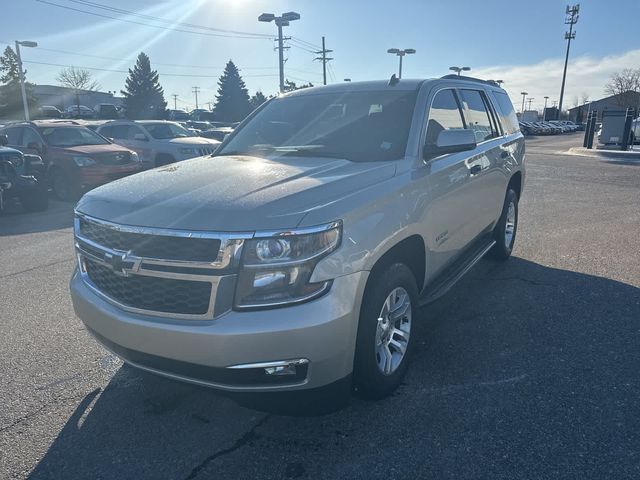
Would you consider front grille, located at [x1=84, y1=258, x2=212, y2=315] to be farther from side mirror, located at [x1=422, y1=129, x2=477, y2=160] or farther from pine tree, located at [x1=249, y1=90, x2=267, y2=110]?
pine tree, located at [x1=249, y1=90, x2=267, y2=110]

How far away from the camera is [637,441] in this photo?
270 centimetres

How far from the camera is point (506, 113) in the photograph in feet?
20.0

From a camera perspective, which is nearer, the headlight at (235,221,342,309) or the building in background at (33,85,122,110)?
the headlight at (235,221,342,309)

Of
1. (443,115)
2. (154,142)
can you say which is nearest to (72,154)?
(154,142)

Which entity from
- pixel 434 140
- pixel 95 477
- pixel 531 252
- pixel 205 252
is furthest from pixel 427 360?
pixel 531 252

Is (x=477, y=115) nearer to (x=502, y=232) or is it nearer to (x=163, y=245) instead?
(x=502, y=232)

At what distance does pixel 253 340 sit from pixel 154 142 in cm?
1327

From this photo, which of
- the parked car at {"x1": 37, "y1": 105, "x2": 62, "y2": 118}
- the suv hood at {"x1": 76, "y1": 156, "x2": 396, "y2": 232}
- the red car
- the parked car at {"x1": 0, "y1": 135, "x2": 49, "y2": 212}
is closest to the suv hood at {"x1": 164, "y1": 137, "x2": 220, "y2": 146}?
the red car

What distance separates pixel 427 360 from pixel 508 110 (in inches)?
156

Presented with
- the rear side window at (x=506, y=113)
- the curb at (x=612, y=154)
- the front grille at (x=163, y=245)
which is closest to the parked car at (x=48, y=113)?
the curb at (x=612, y=154)

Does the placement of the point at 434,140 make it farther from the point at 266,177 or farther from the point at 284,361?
the point at 284,361

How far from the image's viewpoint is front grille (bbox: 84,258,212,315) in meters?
2.39

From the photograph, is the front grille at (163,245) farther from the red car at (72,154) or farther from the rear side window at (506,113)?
the red car at (72,154)

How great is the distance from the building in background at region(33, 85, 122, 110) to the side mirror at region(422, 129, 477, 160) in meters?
82.6
